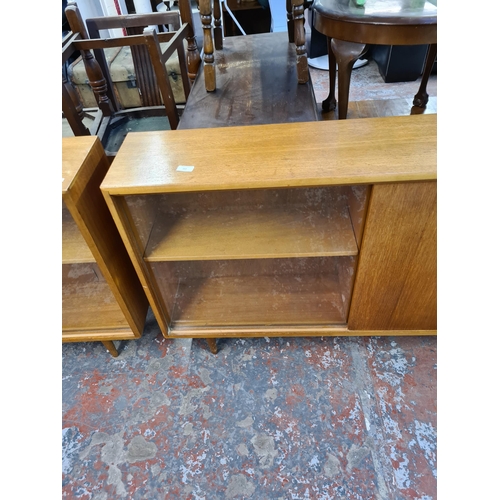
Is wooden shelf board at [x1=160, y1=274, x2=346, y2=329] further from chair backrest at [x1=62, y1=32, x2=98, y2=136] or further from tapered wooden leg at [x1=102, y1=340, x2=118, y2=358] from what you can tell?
chair backrest at [x1=62, y1=32, x2=98, y2=136]

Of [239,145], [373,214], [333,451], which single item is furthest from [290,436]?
[239,145]

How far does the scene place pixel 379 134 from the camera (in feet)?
2.63

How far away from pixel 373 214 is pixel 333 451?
65cm

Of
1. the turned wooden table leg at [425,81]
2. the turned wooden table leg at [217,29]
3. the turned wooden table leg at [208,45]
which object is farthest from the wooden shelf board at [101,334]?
the turned wooden table leg at [425,81]

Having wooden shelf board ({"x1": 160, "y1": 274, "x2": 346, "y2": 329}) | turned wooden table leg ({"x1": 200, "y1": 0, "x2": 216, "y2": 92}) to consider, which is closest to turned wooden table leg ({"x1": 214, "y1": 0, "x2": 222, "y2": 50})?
turned wooden table leg ({"x1": 200, "y1": 0, "x2": 216, "y2": 92})

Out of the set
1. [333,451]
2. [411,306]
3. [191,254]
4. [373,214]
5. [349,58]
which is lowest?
[333,451]

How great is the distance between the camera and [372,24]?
112 cm

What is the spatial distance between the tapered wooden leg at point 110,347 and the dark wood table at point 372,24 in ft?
4.21

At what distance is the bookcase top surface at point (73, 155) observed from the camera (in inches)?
29.8

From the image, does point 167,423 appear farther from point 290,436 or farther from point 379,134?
point 379,134

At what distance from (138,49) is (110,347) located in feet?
5.17

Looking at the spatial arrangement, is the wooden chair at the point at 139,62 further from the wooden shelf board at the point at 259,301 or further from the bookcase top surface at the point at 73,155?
the wooden shelf board at the point at 259,301

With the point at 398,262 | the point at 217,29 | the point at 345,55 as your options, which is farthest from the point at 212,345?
the point at 217,29

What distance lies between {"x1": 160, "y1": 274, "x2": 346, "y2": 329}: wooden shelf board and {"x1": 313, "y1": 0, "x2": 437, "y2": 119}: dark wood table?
0.79 meters
